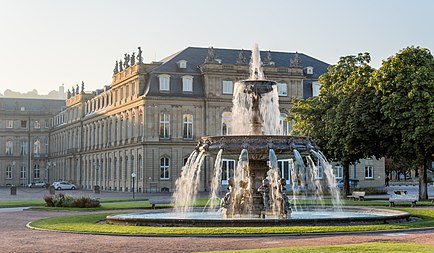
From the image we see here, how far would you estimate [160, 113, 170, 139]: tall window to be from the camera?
79.5 m

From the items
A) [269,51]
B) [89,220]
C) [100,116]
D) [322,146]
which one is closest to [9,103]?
[100,116]

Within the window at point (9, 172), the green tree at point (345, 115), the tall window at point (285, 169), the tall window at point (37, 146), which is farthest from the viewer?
the tall window at point (37, 146)

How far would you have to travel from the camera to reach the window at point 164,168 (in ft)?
258

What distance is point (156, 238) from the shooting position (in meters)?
20.6

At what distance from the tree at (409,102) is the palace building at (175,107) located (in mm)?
30349

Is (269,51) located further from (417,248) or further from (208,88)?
(417,248)

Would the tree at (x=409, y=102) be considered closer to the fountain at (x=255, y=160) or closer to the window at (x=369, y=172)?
the fountain at (x=255, y=160)

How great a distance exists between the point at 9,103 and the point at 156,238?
128045 mm

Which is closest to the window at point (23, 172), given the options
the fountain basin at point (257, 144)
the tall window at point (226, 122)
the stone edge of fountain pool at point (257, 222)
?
the tall window at point (226, 122)

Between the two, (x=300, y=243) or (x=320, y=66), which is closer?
(x=300, y=243)

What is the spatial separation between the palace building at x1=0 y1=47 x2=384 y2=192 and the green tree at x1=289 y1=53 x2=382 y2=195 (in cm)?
2023

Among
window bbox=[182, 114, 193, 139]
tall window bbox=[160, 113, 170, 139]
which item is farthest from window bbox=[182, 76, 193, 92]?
tall window bbox=[160, 113, 170, 139]

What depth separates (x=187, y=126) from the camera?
3174 inches

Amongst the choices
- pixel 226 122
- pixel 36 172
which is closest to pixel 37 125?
pixel 36 172
